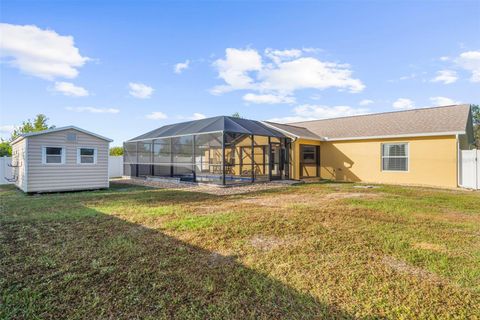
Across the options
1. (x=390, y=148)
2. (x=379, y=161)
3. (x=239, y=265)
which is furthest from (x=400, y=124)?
(x=239, y=265)

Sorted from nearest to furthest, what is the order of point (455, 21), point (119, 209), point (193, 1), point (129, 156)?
point (119, 209) < point (455, 21) < point (193, 1) < point (129, 156)

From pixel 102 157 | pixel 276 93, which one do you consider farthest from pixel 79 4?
pixel 276 93

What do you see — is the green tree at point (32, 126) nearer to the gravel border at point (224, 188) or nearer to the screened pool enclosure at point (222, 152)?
the screened pool enclosure at point (222, 152)

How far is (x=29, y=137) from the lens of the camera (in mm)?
9484

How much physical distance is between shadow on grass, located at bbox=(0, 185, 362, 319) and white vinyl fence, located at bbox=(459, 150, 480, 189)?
40.1ft

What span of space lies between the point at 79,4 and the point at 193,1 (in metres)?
4.39

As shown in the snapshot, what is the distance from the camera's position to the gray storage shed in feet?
31.5

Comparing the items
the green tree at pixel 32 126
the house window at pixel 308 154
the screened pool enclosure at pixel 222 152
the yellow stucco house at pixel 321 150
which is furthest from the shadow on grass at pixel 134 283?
the green tree at pixel 32 126

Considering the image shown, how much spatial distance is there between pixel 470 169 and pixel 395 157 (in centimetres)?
Result: 288

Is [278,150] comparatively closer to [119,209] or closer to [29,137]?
[119,209]

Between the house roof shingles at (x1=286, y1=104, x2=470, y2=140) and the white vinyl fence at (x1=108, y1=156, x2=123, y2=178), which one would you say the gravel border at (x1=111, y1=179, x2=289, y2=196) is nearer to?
the house roof shingles at (x1=286, y1=104, x2=470, y2=140)

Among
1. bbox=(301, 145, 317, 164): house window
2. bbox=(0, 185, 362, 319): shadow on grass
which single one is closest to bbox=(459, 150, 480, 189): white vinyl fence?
bbox=(301, 145, 317, 164): house window

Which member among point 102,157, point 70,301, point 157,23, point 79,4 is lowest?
point 70,301

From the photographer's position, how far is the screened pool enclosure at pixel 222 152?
1219cm
